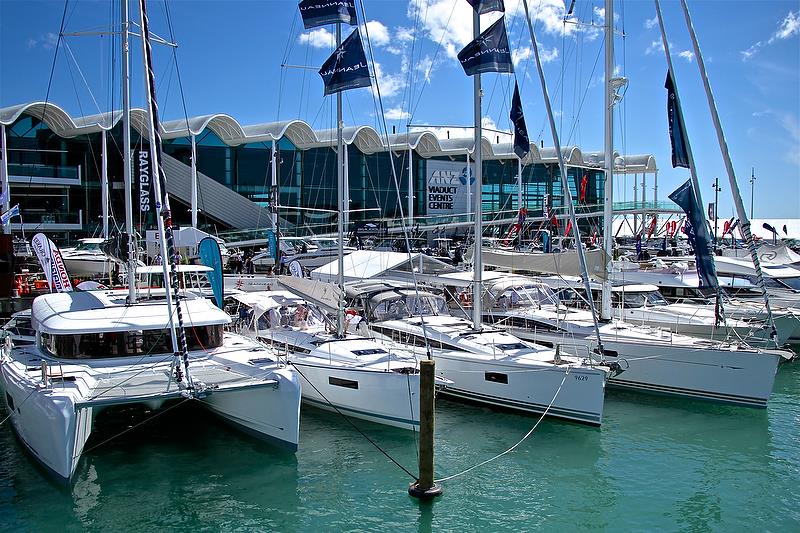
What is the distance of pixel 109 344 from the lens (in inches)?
548

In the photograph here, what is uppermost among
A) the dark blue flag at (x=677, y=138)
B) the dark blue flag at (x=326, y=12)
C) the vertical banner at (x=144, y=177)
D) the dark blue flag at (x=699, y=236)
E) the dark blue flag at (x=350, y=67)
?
the dark blue flag at (x=326, y=12)

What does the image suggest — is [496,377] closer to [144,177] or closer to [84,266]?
[144,177]

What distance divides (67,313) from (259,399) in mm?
4432

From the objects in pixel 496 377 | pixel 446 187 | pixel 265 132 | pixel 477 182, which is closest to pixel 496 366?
pixel 496 377

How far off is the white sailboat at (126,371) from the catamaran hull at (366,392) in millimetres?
1574

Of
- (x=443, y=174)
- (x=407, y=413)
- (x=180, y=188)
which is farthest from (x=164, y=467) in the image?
Answer: (x=443, y=174)

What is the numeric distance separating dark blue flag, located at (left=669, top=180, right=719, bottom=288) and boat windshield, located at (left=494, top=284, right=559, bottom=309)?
16.7ft

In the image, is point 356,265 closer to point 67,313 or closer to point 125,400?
point 67,313

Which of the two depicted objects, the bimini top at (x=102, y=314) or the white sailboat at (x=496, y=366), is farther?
the white sailboat at (x=496, y=366)

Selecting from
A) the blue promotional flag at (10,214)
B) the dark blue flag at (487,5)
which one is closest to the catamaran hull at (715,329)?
the dark blue flag at (487,5)

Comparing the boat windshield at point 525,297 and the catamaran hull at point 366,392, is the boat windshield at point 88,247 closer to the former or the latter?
the boat windshield at point 525,297

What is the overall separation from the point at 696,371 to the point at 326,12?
1286cm

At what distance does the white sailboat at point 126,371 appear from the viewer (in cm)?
1152

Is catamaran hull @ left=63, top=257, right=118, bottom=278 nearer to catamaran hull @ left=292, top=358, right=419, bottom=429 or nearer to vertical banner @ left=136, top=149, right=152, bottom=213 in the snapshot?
vertical banner @ left=136, top=149, right=152, bottom=213
